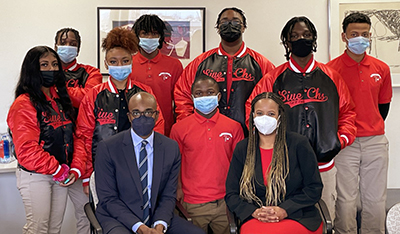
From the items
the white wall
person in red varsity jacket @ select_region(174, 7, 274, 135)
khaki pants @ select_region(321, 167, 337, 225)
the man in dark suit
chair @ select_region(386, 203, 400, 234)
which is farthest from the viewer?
the white wall

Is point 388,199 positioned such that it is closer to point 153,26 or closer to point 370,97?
point 370,97

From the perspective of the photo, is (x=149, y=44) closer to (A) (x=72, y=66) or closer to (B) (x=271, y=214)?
(A) (x=72, y=66)

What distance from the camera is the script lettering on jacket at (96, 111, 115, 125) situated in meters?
3.40

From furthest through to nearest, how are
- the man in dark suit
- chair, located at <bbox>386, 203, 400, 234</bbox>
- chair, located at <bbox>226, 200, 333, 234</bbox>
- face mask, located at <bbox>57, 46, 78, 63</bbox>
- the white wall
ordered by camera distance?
1. the white wall
2. face mask, located at <bbox>57, 46, 78, 63</bbox>
3. the man in dark suit
4. chair, located at <bbox>226, 200, 333, 234</bbox>
5. chair, located at <bbox>386, 203, 400, 234</bbox>

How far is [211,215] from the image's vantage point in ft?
10.9

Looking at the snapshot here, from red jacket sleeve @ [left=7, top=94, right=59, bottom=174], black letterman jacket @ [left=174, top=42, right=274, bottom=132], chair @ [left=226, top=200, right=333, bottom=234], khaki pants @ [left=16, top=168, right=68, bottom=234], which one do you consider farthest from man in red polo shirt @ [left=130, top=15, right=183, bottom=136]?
chair @ [left=226, top=200, right=333, bottom=234]

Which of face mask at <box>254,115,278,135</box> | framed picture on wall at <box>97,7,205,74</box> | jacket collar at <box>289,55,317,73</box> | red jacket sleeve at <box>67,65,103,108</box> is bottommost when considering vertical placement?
face mask at <box>254,115,278,135</box>

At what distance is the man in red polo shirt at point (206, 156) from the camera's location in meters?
3.33

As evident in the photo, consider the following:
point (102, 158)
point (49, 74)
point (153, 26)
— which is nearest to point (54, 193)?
point (102, 158)

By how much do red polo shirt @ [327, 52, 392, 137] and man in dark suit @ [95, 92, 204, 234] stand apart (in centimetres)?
161

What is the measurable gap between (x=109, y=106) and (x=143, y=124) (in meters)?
0.56

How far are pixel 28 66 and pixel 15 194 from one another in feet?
5.11

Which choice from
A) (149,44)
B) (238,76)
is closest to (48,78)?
(149,44)

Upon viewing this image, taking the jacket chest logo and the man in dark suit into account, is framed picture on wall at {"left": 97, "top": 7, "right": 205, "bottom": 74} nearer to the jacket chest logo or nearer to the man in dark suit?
the jacket chest logo
